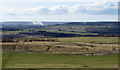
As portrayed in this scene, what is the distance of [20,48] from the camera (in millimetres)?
117688

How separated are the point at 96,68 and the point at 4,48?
209ft

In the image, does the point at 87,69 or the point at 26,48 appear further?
the point at 26,48

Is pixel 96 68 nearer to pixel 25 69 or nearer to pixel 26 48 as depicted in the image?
pixel 25 69

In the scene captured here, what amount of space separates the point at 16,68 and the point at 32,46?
55015mm

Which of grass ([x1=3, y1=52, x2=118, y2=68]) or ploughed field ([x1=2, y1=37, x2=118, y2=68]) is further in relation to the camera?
ploughed field ([x1=2, y1=37, x2=118, y2=68])

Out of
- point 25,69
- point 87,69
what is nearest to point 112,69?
point 87,69

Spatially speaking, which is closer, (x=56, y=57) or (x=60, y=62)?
(x=60, y=62)

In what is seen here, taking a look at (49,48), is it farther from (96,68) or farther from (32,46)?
(96,68)

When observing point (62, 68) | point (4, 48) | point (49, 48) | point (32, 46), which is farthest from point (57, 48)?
point (62, 68)

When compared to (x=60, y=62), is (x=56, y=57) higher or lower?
higher

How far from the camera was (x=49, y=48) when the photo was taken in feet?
390

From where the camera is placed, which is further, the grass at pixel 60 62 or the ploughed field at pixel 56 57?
the ploughed field at pixel 56 57

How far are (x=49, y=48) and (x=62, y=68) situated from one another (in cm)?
5208

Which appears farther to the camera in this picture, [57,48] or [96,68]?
[57,48]
